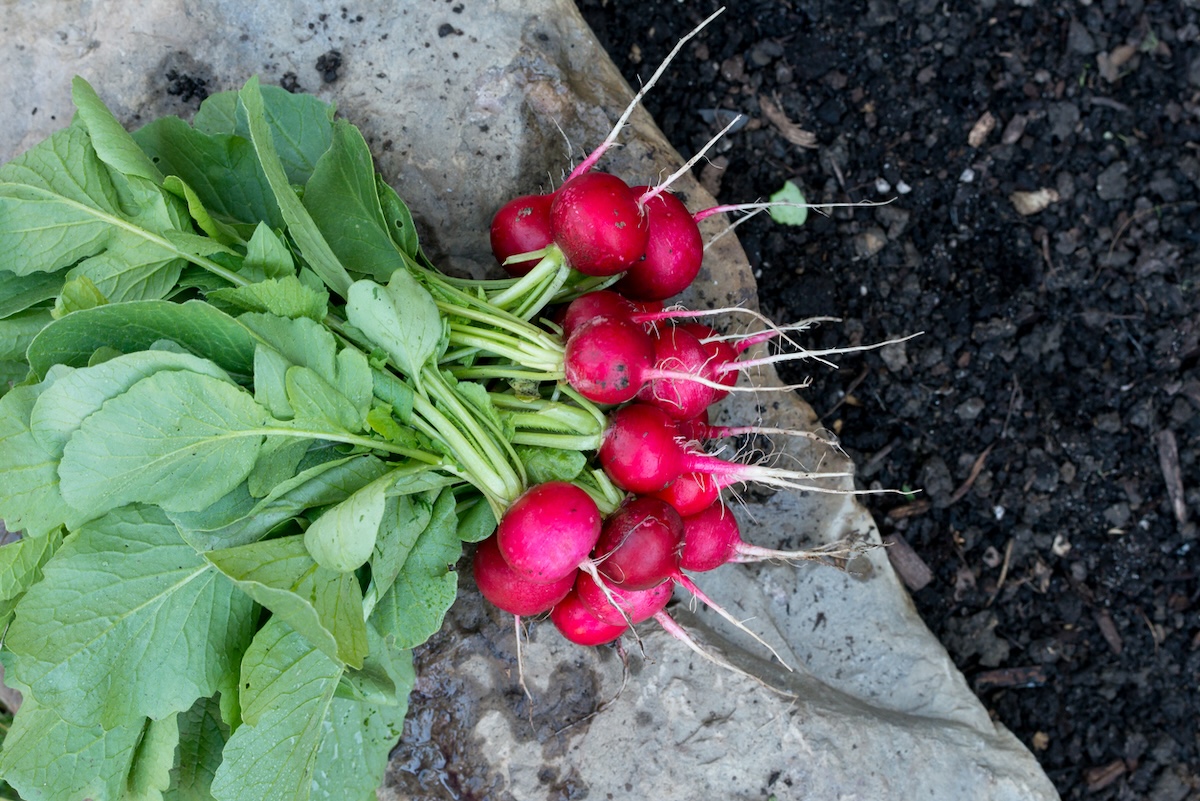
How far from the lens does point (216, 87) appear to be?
96.7 inches

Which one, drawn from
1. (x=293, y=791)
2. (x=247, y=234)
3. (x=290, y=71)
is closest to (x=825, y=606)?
(x=293, y=791)

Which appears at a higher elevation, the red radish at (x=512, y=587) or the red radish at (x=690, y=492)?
the red radish at (x=512, y=587)

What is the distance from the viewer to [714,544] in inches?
92.3

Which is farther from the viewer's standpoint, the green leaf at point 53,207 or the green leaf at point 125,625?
the green leaf at point 53,207

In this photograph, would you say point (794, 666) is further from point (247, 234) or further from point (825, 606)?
point (247, 234)

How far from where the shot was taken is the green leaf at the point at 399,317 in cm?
192

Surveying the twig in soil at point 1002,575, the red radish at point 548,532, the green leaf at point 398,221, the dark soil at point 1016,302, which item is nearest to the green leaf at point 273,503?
the red radish at point 548,532

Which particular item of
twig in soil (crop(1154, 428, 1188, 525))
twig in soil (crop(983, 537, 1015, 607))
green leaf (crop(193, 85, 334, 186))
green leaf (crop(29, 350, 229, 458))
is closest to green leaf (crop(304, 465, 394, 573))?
green leaf (crop(29, 350, 229, 458))

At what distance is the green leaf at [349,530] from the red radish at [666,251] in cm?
88

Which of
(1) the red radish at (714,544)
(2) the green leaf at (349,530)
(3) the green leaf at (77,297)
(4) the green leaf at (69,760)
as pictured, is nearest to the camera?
(2) the green leaf at (349,530)

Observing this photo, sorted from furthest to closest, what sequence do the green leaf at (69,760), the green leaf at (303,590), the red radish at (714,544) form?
the red radish at (714,544) < the green leaf at (69,760) < the green leaf at (303,590)

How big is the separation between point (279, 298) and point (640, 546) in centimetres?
97

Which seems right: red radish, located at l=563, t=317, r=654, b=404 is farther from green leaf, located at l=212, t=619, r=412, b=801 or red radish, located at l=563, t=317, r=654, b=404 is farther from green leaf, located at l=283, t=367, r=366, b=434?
green leaf, located at l=212, t=619, r=412, b=801

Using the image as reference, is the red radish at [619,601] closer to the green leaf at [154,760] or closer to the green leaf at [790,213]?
the green leaf at [154,760]
